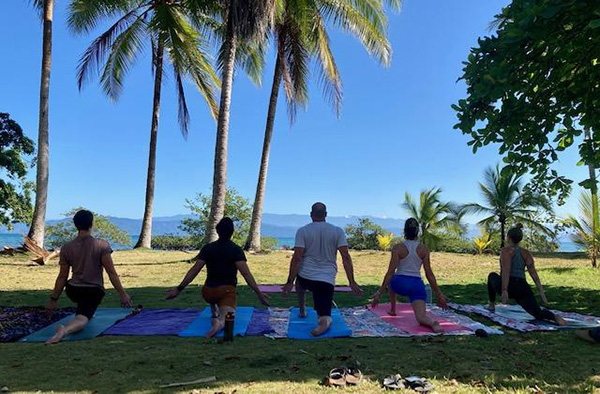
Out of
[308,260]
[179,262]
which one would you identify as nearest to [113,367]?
[308,260]

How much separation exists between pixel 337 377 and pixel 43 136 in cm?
1545

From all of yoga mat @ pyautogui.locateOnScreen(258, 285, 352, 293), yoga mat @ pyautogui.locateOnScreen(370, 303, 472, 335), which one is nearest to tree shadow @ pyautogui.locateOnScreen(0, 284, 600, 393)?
yoga mat @ pyautogui.locateOnScreen(370, 303, 472, 335)

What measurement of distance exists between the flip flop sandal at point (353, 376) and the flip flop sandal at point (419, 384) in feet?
1.32

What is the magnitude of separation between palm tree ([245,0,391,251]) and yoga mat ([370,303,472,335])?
438 inches

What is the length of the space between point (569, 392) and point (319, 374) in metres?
2.06

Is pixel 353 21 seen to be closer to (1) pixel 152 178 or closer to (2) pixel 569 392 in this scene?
(1) pixel 152 178

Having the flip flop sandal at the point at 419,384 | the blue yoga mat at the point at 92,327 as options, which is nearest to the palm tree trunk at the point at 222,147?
the blue yoga mat at the point at 92,327

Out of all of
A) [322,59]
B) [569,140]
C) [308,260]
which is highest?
[322,59]

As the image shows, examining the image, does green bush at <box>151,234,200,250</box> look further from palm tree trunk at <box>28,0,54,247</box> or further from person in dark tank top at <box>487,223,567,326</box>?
person in dark tank top at <box>487,223,567,326</box>

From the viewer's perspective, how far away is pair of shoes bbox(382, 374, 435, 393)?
3543mm

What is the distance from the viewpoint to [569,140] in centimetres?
704

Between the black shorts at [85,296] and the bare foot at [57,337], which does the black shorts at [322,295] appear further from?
the bare foot at [57,337]

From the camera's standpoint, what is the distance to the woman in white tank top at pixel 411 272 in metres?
6.02

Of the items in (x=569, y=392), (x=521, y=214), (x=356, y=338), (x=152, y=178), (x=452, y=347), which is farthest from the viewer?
(x=521, y=214)
